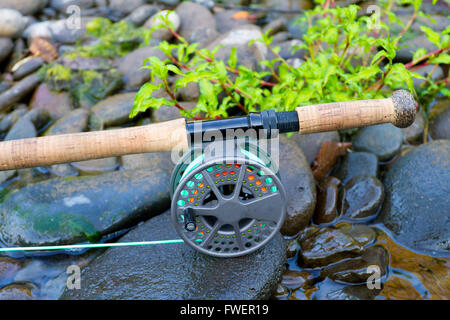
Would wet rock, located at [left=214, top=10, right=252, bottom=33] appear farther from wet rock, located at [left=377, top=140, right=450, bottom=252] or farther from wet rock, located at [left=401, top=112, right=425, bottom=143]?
wet rock, located at [left=377, top=140, right=450, bottom=252]

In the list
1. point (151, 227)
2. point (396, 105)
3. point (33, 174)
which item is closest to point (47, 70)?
point (33, 174)

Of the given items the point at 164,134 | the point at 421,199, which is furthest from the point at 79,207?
the point at 421,199

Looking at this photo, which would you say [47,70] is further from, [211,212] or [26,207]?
[211,212]

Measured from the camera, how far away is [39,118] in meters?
3.64

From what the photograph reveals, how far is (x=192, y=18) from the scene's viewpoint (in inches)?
185

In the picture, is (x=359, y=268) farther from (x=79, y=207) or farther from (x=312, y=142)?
(x=79, y=207)

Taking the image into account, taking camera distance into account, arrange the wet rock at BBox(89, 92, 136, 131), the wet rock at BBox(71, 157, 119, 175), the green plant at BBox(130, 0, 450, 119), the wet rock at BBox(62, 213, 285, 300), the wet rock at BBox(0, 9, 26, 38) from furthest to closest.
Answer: the wet rock at BBox(0, 9, 26, 38), the wet rock at BBox(89, 92, 136, 131), the wet rock at BBox(71, 157, 119, 175), the green plant at BBox(130, 0, 450, 119), the wet rock at BBox(62, 213, 285, 300)

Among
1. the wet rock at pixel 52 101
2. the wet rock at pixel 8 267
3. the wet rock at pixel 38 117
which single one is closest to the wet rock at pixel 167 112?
the wet rock at pixel 52 101

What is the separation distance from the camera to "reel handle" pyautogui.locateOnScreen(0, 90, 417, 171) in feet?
6.73

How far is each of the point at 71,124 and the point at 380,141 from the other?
2.50 meters

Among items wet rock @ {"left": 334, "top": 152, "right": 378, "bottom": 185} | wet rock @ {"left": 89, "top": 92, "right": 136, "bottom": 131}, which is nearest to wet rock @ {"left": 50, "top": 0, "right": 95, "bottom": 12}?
wet rock @ {"left": 89, "top": 92, "right": 136, "bottom": 131}

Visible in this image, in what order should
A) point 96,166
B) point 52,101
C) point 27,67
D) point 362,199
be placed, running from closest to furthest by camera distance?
point 362,199
point 96,166
point 52,101
point 27,67

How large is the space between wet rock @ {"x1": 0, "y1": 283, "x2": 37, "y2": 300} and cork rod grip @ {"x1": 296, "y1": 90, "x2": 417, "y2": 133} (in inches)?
74.2
